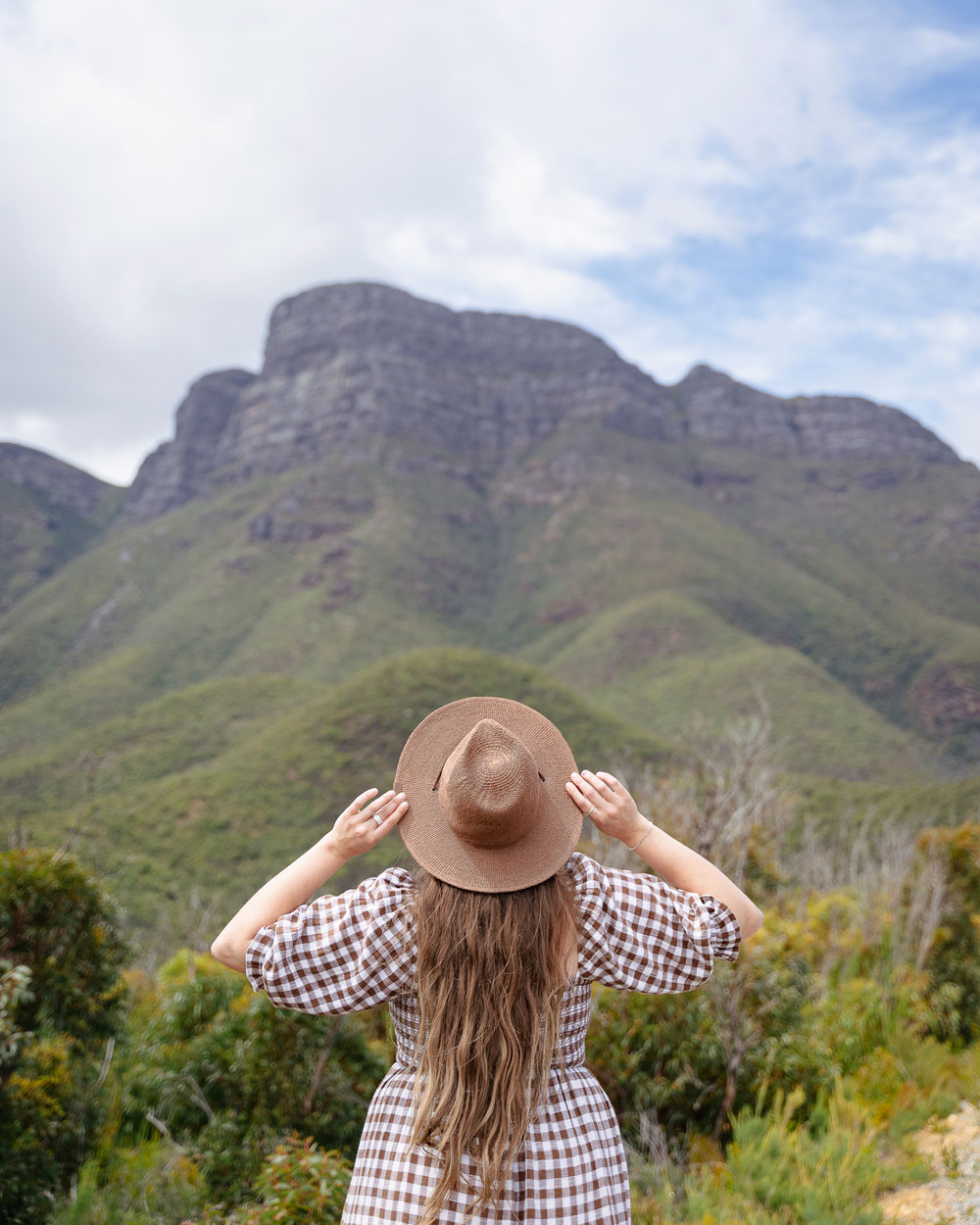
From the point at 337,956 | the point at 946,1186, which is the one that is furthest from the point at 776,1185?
the point at 337,956

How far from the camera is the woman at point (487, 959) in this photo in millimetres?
1683

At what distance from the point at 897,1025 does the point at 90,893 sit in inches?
271

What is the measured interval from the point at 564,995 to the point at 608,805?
0.43 metres

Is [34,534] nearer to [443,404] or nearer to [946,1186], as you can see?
[443,404]

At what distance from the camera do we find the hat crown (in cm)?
171

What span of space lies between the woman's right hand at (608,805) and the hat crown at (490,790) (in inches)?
4.7

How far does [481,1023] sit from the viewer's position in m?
1.67

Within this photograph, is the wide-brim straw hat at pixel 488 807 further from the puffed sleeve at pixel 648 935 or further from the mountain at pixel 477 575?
the mountain at pixel 477 575

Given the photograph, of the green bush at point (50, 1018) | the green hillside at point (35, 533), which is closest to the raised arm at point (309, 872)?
the green bush at point (50, 1018)

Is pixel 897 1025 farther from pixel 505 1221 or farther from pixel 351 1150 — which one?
pixel 505 1221

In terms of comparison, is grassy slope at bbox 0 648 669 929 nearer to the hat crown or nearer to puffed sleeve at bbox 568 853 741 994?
puffed sleeve at bbox 568 853 741 994

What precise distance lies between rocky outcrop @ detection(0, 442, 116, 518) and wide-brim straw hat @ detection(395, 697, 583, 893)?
517 feet

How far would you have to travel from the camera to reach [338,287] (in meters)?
142

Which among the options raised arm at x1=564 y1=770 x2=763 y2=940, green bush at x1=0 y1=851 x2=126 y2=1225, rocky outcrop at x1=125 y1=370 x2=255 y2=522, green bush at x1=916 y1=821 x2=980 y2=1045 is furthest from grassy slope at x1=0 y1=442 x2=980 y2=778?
raised arm at x1=564 y1=770 x2=763 y2=940
